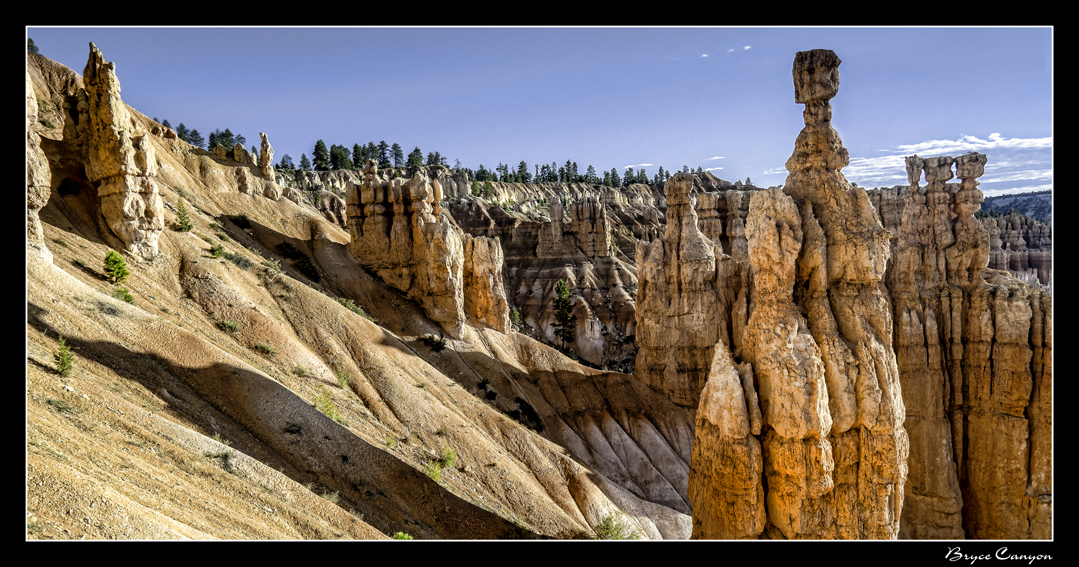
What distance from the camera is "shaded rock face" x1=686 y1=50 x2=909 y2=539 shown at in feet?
65.5

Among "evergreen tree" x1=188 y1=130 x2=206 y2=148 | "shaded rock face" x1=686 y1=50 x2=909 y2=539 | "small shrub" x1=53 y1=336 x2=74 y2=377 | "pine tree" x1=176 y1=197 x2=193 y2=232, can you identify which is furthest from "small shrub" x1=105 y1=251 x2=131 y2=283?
"evergreen tree" x1=188 y1=130 x2=206 y2=148

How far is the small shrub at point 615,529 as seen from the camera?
3103 cm

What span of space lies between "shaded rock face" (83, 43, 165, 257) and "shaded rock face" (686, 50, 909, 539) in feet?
97.5

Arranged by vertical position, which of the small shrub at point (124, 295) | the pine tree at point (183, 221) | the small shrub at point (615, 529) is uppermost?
the pine tree at point (183, 221)

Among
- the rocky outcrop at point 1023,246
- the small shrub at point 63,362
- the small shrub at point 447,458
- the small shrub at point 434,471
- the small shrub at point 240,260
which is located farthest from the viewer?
the rocky outcrop at point 1023,246

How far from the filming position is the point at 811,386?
19.6 meters

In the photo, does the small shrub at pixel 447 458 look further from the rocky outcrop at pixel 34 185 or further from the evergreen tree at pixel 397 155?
the evergreen tree at pixel 397 155

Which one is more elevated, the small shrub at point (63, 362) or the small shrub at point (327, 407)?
the small shrub at point (63, 362)

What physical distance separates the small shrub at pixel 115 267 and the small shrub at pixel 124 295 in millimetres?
728

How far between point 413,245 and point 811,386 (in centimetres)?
3627

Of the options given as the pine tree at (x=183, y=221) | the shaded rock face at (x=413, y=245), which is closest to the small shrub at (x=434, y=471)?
the shaded rock face at (x=413, y=245)

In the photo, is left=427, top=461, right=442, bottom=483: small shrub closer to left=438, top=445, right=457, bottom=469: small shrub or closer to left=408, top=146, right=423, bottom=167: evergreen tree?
left=438, top=445, right=457, bottom=469: small shrub

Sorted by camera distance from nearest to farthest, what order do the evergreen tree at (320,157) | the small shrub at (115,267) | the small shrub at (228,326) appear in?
1. the small shrub at (115,267)
2. the small shrub at (228,326)
3. the evergreen tree at (320,157)
